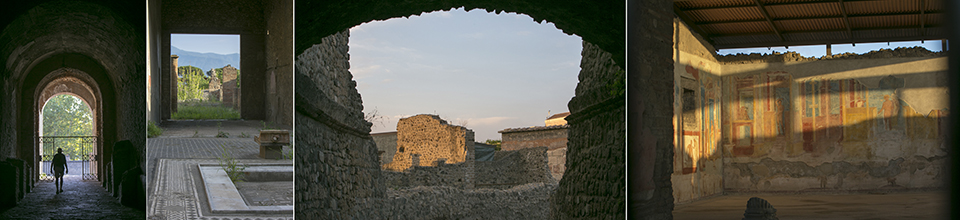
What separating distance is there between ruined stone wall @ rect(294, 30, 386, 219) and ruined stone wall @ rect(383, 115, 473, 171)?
494 inches

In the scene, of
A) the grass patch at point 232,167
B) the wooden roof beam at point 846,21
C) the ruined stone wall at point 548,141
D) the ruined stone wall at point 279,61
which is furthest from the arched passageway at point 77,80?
the ruined stone wall at point 548,141

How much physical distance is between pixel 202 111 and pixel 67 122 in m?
0.85

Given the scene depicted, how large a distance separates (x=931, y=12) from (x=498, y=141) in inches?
723

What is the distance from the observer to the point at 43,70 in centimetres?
334

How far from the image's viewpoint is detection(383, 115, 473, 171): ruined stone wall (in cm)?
1928

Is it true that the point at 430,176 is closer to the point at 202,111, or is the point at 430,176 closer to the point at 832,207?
the point at 832,207

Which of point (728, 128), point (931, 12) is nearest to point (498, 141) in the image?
point (728, 128)

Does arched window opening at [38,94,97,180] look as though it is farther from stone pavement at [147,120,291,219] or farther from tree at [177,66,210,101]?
tree at [177,66,210,101]

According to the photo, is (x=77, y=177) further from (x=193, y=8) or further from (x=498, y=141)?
(x=498, y=141)

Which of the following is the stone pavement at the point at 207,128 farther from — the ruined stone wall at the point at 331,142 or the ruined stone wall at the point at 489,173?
the ruined stone wall at the point at 489,173

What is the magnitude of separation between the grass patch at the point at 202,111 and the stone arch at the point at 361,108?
0.46 meters

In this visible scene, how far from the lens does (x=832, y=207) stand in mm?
9492

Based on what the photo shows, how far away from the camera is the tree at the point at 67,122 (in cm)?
332

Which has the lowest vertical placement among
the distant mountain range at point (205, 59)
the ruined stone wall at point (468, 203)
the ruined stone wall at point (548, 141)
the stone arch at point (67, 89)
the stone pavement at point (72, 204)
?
the ruined stone wall at point (468, 203)
